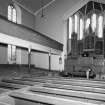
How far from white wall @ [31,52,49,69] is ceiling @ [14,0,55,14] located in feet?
13.5

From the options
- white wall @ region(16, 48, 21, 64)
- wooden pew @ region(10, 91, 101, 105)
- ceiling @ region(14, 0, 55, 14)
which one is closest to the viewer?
wooden pew @ region(10, 91, 101, 105)

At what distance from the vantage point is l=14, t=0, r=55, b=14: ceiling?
43.4 feet

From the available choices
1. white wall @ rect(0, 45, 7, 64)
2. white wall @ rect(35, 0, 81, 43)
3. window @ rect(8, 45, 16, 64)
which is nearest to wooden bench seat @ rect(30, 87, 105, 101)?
white wall @ rect(0, 45, 7, 64)

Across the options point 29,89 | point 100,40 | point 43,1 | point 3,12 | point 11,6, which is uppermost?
point 43,1

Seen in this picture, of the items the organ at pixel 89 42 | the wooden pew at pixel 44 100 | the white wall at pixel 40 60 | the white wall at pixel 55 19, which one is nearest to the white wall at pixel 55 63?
the white wall at pixel 40 60

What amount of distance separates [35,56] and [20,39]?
8163mm

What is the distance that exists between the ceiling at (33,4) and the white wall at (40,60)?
13.5ft

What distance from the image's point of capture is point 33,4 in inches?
553

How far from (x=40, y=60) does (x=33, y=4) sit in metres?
5.04

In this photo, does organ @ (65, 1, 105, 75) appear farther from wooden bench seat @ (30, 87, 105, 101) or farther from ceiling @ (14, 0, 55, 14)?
wooden bench seat @ (30, 87, 105, 101)

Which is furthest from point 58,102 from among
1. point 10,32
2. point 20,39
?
point 20,39

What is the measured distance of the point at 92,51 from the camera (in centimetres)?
1288

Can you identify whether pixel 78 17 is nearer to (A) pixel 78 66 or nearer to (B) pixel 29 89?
(A) pixel 78 66

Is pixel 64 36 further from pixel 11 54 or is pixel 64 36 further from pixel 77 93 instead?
pixel 77 93
